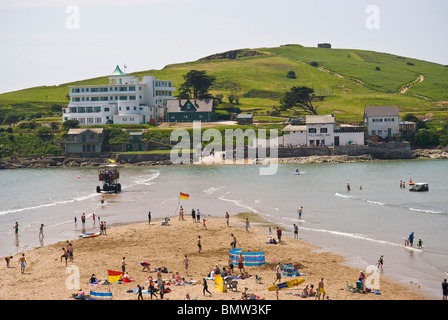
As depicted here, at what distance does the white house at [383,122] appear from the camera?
115062 mm

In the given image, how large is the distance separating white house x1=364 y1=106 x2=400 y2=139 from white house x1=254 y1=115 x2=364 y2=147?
7121 mm

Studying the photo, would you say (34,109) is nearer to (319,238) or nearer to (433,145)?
(433,145)

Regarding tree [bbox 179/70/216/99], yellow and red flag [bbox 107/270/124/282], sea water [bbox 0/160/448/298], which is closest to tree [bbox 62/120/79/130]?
sea water [bbox 0/160/448/298]

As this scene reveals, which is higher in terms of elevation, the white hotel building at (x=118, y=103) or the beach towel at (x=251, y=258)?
the white hotel building at (x=118, y=103)

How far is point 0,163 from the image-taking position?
386ft

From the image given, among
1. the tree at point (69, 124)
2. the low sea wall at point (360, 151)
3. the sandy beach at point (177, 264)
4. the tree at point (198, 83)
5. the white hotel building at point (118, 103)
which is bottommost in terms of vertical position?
the sandy beach at point (177, 264)

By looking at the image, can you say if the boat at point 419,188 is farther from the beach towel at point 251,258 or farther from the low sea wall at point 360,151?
the low sea wall at point 360,151

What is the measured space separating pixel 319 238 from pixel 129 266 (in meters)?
15.9

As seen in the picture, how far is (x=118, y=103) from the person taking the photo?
13562cm

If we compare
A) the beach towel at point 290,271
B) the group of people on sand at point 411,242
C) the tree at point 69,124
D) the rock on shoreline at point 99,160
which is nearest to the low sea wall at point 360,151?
the rock on shoreline at point 99,160

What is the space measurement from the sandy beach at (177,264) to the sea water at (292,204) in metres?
2.35

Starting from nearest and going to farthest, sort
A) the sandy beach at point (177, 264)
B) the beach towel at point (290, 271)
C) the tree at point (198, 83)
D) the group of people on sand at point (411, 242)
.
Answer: the sandy beach at point (177, 264), the beach towel at point (290, 271), the group of people on sand at point (411, 242), the tree at point (198, 83)
